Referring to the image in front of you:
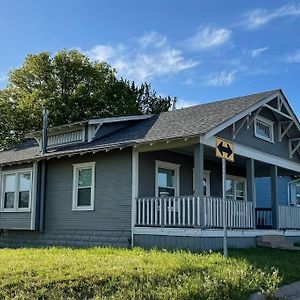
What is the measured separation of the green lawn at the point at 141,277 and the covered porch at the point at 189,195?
2.80m

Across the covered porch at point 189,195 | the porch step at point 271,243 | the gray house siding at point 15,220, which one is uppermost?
the covered porch at point 189,195

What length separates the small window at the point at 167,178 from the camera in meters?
16.9

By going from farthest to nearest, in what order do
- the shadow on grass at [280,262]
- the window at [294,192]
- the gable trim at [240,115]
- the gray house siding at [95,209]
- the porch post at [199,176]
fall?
the window at [294,192] < the gray house siding at [95,209] < the gable trim at [240,115] < the porch post at [199,176] < the shadow on grass at [280,262]

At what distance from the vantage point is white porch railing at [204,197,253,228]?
14.1 meters

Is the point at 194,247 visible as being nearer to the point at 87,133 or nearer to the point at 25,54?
the point at 87,133

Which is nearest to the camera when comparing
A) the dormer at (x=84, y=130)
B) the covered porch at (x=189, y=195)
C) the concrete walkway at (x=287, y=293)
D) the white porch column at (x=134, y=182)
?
the concrete walkway at (x=287, y=293)

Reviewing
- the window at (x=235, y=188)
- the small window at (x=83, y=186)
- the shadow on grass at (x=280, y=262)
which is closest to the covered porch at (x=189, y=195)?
the window at (x=235, y=188)

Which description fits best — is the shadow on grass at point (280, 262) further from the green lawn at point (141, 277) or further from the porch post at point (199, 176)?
the porch post at point (199, 176)

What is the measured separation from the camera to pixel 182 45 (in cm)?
1830

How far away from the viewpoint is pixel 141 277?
8.84 m

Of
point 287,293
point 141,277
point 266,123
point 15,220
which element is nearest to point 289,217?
point 266,123

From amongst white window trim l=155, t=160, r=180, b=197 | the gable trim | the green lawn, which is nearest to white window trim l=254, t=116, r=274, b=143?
the gable trim

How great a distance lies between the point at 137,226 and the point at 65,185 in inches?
153

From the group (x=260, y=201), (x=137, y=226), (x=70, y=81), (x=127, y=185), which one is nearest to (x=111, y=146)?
(x=127, y=185)
